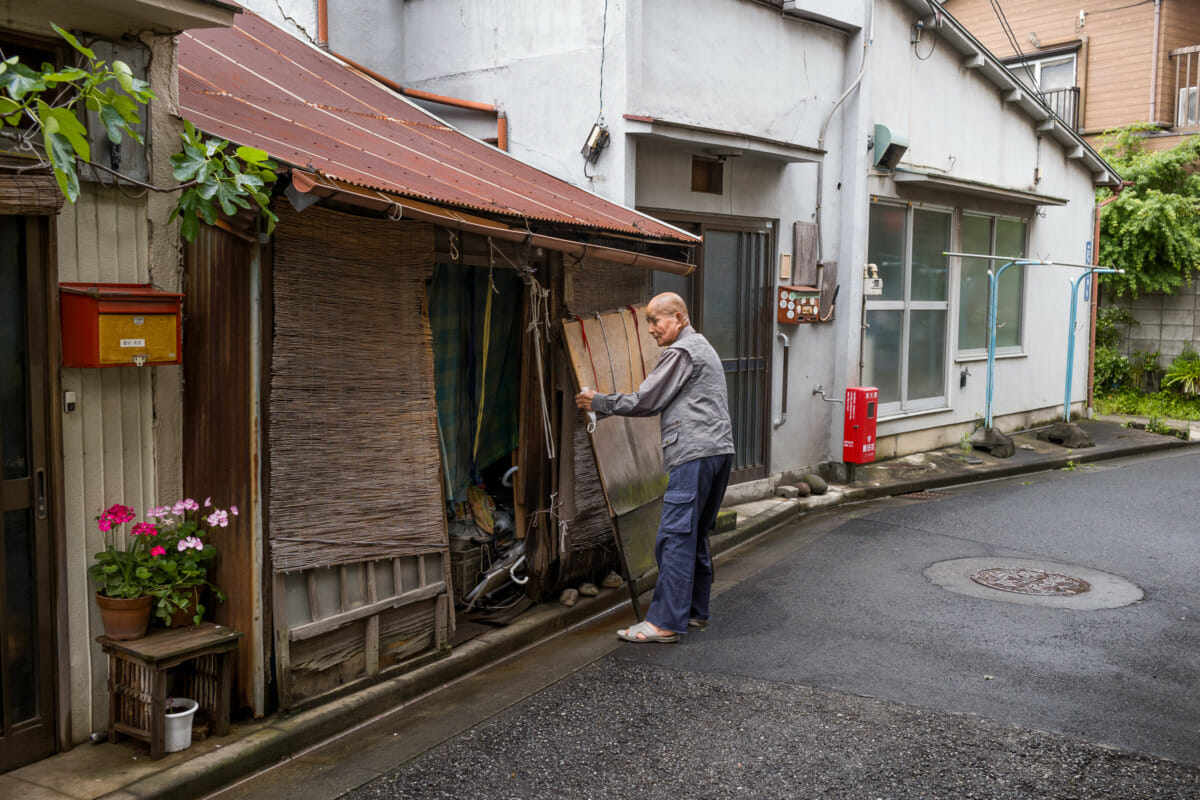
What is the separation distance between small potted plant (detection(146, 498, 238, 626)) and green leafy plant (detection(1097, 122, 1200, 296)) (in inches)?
660

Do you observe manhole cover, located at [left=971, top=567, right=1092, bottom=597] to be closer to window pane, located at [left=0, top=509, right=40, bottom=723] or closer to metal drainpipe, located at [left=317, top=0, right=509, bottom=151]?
metal drainpipe, located at [left=317, top=0, right=509, bottom=151]

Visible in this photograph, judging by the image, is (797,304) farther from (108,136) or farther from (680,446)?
(108,136)

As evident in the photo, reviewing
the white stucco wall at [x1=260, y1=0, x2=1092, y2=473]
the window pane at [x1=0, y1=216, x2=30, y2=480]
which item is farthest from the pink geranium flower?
the white stucco wall at [x1=260, y1=0, x2=1092, y2=473]

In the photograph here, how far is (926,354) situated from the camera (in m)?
13.4

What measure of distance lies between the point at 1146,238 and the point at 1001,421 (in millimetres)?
5837

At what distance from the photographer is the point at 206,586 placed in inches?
198

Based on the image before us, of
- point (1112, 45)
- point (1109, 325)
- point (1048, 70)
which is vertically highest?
point (1112, 45)

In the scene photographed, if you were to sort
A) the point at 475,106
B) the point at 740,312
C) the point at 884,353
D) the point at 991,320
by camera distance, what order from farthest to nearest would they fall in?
the point at 991,320, the point at 884,353, the point at 740,312, the point at 475,106

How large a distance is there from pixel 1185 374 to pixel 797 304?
37.2 ft

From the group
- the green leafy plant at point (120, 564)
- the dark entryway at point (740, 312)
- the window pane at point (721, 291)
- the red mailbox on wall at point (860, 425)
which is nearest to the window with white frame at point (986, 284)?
the red mailbox on wall at point (860, 425)

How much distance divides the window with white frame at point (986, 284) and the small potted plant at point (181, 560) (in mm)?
11441

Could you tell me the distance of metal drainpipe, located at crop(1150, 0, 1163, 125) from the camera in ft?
63.4

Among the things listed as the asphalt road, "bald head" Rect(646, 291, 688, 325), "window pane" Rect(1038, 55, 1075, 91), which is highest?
"window pane" Rect(1038, 55, 1075, 91)

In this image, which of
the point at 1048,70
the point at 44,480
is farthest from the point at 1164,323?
the point at 44,480
